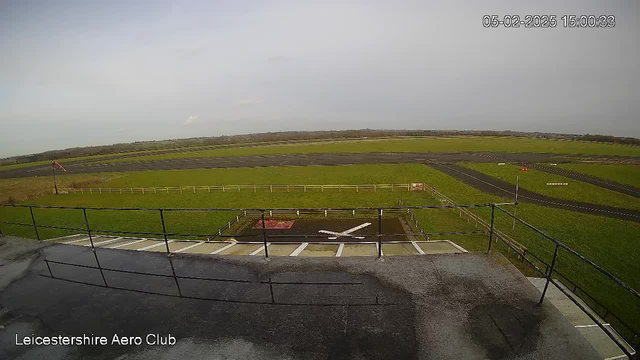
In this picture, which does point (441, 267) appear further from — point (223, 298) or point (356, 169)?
point (356, 169)

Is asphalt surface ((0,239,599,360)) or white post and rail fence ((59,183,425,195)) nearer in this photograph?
asphalt surface ((0,239,599,360))

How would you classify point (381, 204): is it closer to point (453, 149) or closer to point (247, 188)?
point (247, 188)

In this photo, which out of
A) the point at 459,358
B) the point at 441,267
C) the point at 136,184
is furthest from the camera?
the point at 136,184

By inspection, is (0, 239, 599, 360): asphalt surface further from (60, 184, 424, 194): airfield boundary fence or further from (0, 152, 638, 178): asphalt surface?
(0, 152, 638, 178): asphalt surface

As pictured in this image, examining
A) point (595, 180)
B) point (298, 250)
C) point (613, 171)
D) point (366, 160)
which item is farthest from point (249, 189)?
point (613, 171)

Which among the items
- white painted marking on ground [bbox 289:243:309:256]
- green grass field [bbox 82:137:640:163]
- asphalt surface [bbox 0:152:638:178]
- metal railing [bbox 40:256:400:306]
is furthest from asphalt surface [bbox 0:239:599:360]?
green grass field [bbox 82:137:640:163]

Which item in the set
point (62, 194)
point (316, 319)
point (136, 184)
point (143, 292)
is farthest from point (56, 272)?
point (62, 194)
